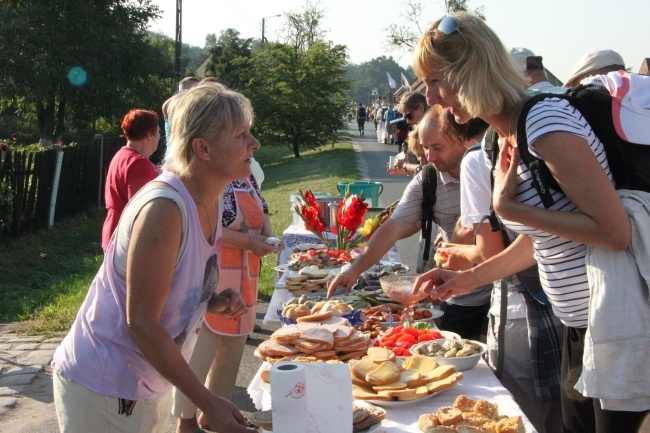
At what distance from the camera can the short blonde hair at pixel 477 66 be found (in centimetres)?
232

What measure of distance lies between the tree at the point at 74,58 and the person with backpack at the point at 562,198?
97.2 ft

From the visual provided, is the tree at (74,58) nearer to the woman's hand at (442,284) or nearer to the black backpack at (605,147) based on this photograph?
the woman's hand at (442,284)

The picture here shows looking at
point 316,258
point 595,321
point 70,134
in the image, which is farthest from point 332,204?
point 70,134

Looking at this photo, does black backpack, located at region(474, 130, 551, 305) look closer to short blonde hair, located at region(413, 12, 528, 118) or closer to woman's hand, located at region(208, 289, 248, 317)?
short blonde hair, located at region(413, 12, 528, 118)

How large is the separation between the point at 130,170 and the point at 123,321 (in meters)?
3.48

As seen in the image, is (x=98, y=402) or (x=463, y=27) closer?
(x=98, y=402)

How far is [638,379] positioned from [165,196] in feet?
4.65

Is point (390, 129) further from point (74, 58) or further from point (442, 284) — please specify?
point (442, 284)

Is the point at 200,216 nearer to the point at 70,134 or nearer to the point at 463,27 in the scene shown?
the point at 463,27

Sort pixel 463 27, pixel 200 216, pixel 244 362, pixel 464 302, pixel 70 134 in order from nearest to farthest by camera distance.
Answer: pixel 200 216
pixel 463 27
pixel 464 302
pixel 244 362
pixel 70 134

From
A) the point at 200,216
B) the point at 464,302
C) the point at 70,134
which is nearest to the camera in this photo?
the point at 200,216

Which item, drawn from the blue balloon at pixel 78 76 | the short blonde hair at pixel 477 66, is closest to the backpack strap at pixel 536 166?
the short blonde hair at pixel 477 66

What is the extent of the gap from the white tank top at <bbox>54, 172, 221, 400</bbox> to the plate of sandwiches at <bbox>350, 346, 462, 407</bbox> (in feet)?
2.24

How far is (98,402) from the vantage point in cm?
210
